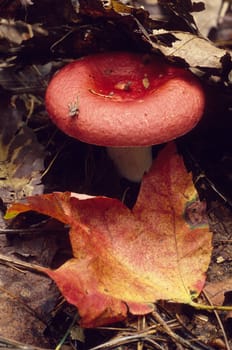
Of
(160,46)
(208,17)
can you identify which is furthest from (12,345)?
(208,17)

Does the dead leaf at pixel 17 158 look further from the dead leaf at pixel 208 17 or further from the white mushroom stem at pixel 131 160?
the dead leaf at pixel 208 17

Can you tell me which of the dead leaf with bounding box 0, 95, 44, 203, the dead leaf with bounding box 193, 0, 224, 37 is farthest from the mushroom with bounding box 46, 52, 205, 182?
the dead leaf with bounding box 193, 0, 224, 37

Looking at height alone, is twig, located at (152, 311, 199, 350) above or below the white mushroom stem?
below

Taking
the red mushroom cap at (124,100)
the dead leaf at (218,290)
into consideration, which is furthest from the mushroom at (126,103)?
the dead leaf at (218,290)

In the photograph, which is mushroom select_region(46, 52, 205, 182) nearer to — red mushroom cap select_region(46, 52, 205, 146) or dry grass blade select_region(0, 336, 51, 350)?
red mushroom cap select_region(46, 52, 205, 146)

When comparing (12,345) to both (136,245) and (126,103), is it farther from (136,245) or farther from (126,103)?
(126,103)

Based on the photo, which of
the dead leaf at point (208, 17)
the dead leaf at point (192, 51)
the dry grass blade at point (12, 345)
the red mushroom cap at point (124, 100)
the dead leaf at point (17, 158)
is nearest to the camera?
the dry grass blade at point (12, 345)
